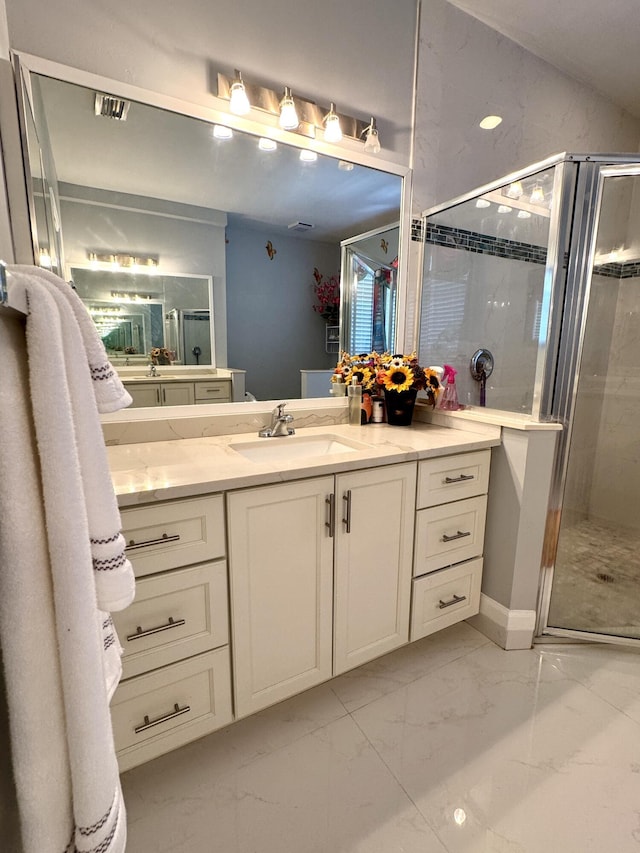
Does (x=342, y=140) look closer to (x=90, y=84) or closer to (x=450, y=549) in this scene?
(x=90, y=84)

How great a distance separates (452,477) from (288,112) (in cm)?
145

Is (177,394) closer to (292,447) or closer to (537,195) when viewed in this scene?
(292,447)

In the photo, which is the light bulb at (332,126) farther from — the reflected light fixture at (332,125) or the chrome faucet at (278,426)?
the chrome faucet at (278,426)

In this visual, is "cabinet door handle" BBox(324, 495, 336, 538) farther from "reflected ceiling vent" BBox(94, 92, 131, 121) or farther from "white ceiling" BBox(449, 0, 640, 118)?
"white ceiling" BBox(449, 0, 640, 118)

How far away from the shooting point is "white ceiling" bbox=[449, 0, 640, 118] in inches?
71.3

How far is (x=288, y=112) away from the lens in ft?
4.87

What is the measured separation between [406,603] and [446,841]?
1.99 feet

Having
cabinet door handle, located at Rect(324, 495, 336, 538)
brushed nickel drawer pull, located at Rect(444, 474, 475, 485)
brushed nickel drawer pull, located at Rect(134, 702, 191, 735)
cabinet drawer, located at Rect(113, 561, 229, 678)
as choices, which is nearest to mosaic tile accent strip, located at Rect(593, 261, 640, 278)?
brushed nickel drawer pull, located at Rect(444, 474, 475, 485)

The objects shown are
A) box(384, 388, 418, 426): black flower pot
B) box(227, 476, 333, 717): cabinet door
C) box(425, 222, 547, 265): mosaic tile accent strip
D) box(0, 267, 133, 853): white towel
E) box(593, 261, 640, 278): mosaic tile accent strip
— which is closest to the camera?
box(0, 267, 133, 853): white towel

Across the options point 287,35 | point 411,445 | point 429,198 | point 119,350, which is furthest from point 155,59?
point 411,445

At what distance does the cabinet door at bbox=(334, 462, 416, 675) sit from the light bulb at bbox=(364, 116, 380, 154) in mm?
1298

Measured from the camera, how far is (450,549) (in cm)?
158

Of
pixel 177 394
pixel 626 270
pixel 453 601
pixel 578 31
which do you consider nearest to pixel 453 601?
pixel 453 601

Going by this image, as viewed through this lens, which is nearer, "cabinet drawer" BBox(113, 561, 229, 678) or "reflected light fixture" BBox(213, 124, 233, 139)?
"cabinet drawer" BBox(113, 561, 229, 678)
